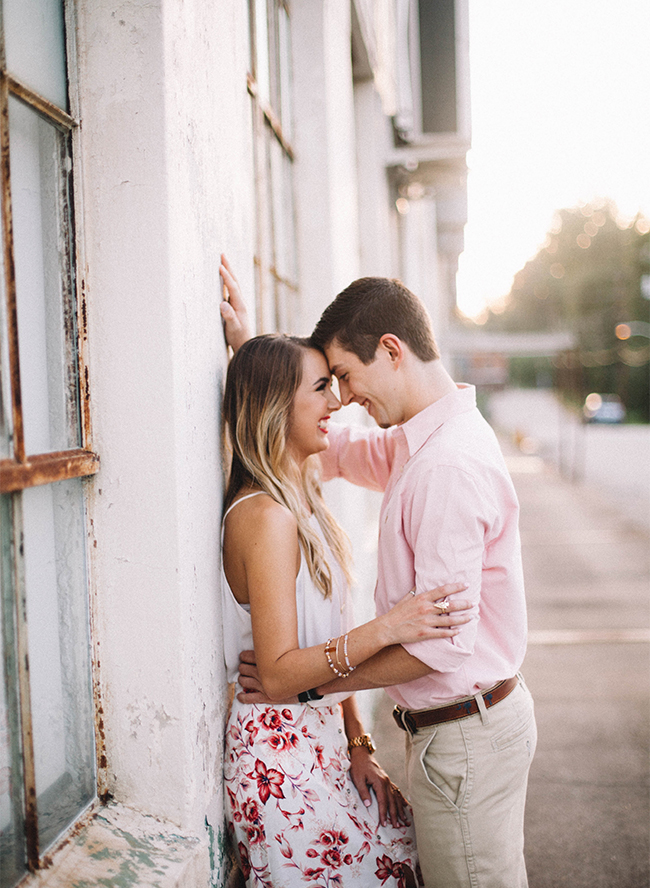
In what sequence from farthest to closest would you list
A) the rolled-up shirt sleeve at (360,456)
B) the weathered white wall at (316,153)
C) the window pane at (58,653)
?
the weathered white wall at (316,153), the rolled-up shirt sleeve at (360,456), the window pane at (58,653)

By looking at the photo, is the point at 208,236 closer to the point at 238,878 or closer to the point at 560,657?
the point at 238,878

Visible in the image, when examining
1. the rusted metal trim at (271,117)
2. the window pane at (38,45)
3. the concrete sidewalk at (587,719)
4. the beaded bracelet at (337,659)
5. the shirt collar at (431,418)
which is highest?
the rusted metal trim at (271,117)

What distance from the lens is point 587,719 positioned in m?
4.14

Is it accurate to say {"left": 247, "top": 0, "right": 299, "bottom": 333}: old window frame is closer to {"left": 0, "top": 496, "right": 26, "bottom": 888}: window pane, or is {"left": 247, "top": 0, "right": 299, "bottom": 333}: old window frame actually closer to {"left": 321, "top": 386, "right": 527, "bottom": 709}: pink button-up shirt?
{"left": 321, "top": 386, "right": 527, "bottom": 709}: pink button-up shirt

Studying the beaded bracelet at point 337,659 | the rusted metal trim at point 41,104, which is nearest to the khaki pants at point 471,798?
the beaded bracelet at point 337,659

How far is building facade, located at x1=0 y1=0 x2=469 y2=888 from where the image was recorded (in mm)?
1271

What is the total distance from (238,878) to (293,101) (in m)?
3.30

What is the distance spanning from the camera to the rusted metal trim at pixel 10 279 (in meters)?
1.19

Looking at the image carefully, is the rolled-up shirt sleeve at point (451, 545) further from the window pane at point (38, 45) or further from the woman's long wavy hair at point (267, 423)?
the window pane at point (38, 45)

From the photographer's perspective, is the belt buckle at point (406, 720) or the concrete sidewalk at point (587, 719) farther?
the concrete sidewalk at point (587, 719)

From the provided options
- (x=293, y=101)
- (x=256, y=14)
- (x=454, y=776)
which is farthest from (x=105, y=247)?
(x=293, y=101)

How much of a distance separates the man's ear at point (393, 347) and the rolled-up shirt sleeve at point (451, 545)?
0.45m

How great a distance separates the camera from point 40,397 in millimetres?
1332

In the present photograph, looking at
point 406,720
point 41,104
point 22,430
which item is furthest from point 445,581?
point 41,104
